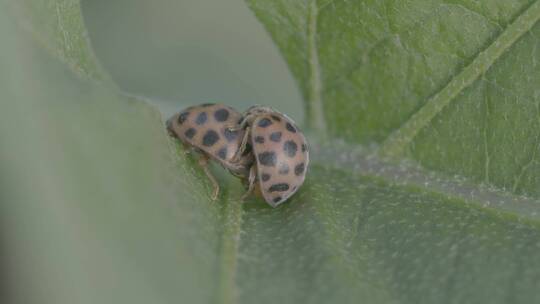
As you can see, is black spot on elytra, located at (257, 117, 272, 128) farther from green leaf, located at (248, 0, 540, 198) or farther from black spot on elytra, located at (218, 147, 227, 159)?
green leaf, located at (248, 0, 540, 198)

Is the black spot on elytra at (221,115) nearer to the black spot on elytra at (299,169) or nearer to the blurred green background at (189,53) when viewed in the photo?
the black spot on elytra at (299,169)

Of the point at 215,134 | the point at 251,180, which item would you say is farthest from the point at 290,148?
the point at 215,134

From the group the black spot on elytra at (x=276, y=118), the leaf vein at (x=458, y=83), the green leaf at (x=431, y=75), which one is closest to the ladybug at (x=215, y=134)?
the black spot on elytra at (x=276, y=118)

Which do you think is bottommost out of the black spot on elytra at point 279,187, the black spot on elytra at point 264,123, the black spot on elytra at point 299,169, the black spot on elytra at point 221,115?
the black spot on elytra at point 279,187

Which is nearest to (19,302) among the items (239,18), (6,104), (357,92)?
(357,92)

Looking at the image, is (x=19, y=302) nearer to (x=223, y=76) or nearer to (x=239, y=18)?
(x=223, y=76)

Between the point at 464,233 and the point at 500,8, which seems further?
the point at 500,8
